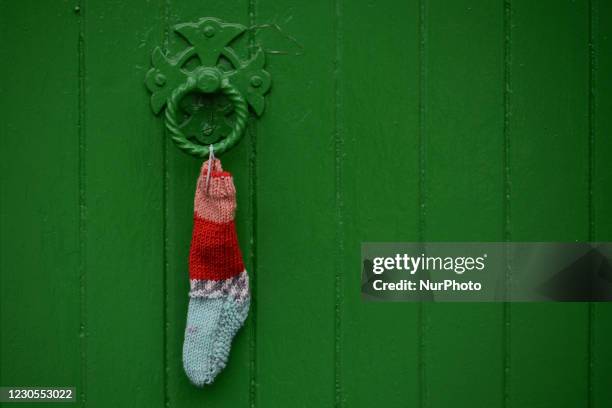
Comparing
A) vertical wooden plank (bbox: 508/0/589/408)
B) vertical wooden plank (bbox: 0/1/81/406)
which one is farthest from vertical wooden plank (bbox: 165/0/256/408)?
vertical wooden plank (bbox: 508/0/589/408)

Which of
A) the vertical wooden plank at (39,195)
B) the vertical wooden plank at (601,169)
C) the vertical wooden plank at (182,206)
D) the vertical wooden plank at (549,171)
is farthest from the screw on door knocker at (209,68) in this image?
the vertical wooden plank at (601,169)

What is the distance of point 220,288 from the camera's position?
941 millimetres

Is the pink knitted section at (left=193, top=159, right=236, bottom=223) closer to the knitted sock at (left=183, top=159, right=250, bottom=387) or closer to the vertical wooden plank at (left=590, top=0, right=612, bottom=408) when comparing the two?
the knitted sock at (left=183, top=159, right=250, bottom=387)

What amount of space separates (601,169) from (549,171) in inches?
3.5

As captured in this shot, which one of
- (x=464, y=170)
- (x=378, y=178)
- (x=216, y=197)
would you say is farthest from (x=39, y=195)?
(x=464, y=170)

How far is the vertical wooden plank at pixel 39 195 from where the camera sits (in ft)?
3.21

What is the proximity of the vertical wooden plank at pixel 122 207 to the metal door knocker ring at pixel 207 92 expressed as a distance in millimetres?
80

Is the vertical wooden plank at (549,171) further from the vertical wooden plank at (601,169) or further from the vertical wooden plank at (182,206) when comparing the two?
the vertical wooden plank at (182,206)

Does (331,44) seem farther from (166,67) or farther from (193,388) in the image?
(193,388)

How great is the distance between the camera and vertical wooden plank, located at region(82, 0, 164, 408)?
3.23 ft

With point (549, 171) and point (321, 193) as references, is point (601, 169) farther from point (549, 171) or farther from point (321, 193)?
point (321, 193)

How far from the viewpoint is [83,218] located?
3.25 feet

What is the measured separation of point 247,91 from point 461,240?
1.42 ft

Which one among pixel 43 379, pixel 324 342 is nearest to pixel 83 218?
pixel 43 379
